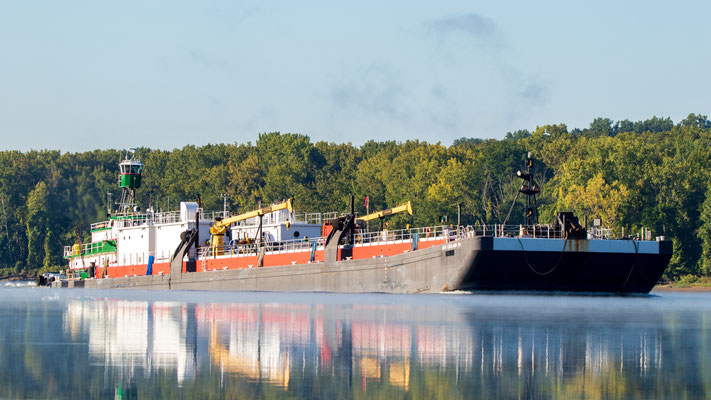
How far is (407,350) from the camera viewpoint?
2877 centimetres

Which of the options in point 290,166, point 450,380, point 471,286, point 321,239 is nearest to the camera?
point 450,380

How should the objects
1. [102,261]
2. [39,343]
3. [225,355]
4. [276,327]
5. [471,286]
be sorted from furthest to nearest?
1. [102,261]
2. [471,286]
3. [276,327]
4. [39,343]
5. [225,355]

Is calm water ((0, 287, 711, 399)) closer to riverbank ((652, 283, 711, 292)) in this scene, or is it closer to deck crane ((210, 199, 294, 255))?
deck crane ((210, 199, 294, 255))

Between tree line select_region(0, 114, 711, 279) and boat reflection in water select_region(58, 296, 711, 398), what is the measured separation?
161 feet

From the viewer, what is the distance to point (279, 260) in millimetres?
75875

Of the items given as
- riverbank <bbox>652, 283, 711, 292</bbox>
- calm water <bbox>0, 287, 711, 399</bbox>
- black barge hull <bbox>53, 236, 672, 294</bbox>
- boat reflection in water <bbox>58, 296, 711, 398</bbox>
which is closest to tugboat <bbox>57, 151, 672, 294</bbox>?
black barge hull <bbox>53, 236, 672, 294</bbox>

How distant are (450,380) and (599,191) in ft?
295

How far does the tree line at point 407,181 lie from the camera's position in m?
110

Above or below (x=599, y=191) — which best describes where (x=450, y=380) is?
below

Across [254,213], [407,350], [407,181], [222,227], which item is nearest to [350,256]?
[254,213]

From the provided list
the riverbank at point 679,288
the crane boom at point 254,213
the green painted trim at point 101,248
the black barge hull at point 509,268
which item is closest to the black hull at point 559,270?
the black barge hull at point 509,268

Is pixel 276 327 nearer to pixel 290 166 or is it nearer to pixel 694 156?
pixel 694 156

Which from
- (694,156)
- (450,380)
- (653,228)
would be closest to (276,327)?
(450,380)

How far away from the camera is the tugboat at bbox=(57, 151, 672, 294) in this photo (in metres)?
60.0
